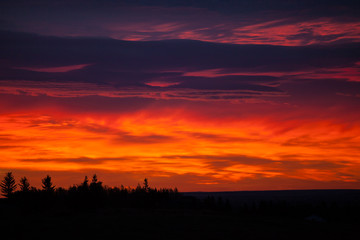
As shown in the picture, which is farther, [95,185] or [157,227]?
[95,185]

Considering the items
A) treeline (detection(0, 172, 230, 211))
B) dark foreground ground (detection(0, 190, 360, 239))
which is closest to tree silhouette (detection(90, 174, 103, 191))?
treeline (detection(0, 172, 230, 211))

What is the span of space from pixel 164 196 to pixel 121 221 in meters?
74.3

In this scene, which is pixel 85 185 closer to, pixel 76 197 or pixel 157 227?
pixel 76 197

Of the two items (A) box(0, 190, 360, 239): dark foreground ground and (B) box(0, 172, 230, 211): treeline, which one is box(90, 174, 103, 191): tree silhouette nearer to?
(B) box(0, 172, 230, 211): treeline

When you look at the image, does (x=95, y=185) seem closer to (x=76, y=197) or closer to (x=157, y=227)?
(x=76, y=197)

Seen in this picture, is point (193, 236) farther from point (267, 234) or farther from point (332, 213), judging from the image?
point (332, 213)

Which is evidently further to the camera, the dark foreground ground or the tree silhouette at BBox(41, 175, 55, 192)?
the tree silhouette at BBox(41, 175, 55, 192)

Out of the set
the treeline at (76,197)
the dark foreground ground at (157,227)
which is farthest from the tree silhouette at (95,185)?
the dark foreground ground at (157,227)

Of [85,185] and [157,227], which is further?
[85,185]

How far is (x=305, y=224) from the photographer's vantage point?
172 ft

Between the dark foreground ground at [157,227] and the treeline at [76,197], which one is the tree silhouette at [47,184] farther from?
the dark foreground ground at [157,227]

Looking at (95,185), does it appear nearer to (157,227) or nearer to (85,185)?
(85,185)

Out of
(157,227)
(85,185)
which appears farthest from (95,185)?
(157,227)

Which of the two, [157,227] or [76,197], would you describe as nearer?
[157,227]
